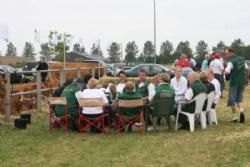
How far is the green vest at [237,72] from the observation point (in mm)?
12508

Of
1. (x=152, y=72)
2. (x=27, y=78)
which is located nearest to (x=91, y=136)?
(x=27, y=78)

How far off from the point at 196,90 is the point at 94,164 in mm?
4071

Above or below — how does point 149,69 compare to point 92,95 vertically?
above

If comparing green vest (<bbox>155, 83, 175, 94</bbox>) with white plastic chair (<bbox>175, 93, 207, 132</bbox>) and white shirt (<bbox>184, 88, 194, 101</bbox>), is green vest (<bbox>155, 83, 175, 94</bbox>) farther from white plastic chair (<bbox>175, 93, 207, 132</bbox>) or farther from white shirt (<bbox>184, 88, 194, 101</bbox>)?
white plastic chair (<bbox>175, 93, 207, 132</bbox>)

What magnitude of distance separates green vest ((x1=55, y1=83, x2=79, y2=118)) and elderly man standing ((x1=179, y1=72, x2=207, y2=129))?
2204 millimetres

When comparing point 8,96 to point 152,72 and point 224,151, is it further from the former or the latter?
point 152,72

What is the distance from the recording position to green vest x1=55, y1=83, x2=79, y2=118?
11.2 meters

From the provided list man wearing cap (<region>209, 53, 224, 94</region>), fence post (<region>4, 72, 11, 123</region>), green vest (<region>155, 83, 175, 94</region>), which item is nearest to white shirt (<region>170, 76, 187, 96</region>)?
green vest (<region>155, 83, 175, 94</region>)

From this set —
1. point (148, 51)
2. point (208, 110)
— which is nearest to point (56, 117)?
point (208, 110)

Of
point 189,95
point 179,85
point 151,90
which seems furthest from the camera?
point 179,85

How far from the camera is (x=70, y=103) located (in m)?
11.2

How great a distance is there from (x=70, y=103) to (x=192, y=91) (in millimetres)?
2516

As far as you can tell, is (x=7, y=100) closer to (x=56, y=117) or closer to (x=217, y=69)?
(x=56, y=117)

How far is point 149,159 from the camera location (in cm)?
810
